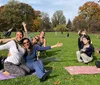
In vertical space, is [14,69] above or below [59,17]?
above

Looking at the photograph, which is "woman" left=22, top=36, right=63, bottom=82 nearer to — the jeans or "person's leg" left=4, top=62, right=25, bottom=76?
the jeans

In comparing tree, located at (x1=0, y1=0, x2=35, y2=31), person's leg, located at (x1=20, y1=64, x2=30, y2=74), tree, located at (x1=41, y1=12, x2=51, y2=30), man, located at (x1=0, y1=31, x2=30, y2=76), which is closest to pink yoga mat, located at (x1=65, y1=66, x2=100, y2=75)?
person's leg, located at (x1=20, y1=64, x2=30, y2=74)

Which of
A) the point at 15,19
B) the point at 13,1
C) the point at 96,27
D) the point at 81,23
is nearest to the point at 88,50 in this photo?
the point at 96,27

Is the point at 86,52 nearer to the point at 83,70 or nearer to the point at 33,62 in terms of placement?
the point at 83,70

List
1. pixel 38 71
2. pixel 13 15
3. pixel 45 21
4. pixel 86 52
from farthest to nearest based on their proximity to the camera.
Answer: pixel 45 21 < pixel 13 15 < pixel 86 52 < pixel 38 71

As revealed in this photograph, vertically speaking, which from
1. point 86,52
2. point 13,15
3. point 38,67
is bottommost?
point 86,52

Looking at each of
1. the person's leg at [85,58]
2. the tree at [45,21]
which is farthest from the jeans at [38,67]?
the tree at [45,21]

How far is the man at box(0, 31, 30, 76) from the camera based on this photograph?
7.83m

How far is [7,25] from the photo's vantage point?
79812mm

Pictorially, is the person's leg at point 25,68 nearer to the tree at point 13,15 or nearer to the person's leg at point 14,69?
the person's leg at point 14,69

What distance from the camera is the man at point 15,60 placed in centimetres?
783

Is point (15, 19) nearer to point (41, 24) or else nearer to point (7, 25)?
point (7, 25)

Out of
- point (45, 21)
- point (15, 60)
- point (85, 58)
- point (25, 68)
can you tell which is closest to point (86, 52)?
point (85, 58)

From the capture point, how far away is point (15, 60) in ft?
25.8
